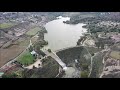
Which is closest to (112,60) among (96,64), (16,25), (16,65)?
(96,64)

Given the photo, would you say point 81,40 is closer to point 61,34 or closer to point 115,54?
point 61,34

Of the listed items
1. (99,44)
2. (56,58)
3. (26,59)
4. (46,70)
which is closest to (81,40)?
(99,44)

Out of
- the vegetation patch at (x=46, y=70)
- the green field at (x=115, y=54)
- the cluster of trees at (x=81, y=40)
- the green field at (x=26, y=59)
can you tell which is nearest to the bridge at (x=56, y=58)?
the vegetation patch at (x=46, y=70)

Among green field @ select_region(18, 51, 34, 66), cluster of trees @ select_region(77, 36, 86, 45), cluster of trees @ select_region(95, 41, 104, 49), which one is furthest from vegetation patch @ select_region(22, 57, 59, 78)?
cluster of trees @ select_region(95, 41, 104, 49)
